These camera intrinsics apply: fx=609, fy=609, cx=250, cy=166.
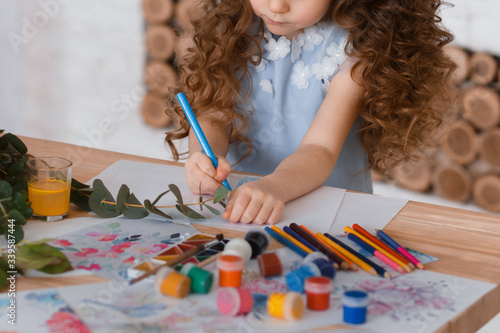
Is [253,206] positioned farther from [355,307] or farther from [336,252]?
[355,307]

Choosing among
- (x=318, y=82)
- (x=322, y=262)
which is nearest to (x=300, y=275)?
(x=322, y=262)

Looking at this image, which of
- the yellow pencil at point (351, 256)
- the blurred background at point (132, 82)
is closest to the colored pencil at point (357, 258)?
the yellow pencil at point (351, 256)

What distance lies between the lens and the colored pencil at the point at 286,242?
0.68m

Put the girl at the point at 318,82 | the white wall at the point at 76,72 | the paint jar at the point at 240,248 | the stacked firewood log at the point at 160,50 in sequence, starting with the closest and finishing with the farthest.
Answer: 1. the paint jar at the point at 240,248
2. the girl at the point at 318,82
3. the stacked firewood log at the point at 160,50
4. the white wall at the point at 76,72

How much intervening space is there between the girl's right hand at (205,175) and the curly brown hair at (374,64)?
29 cm

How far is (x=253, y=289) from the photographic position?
0.60 m

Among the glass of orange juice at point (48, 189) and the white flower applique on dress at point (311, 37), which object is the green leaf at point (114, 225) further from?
the white flower applique on dress at point (311, 37)

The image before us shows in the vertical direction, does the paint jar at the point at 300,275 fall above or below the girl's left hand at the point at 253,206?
below

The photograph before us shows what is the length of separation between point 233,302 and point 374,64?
627 millimetres

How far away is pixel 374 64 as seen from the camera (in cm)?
104

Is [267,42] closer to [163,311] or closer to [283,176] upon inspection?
[283,176]

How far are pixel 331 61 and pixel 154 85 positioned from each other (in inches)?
46.7

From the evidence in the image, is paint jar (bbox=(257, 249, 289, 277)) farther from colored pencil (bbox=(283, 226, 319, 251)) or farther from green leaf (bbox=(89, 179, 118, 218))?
green leaf (bbox=(89, 179, 118, 218))

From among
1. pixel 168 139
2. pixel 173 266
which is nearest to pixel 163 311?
pixel 173 266
